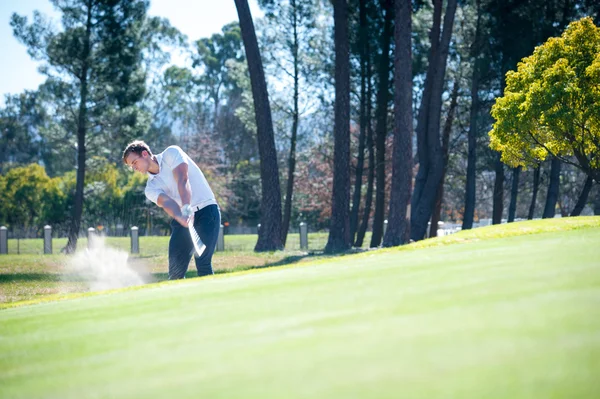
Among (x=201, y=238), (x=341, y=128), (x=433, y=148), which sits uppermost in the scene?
(x=341, y=128)

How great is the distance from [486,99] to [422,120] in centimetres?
792

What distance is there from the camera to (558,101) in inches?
747

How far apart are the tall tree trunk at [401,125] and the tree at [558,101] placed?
260 centimetres

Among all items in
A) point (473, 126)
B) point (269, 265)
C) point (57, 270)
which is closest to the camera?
point (57, 270)

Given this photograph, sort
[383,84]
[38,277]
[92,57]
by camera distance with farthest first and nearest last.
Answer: [92,57]
[383,84]
[38,277]

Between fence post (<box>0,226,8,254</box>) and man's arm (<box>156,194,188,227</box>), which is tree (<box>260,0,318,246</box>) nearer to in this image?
fence post (<box>0,226,8,254</box>)

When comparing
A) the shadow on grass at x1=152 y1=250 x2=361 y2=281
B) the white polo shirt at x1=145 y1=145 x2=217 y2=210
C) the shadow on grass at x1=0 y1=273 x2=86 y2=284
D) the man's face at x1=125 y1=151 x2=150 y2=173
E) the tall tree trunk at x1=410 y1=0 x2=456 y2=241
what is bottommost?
the shadow on grass at x1=0 y1=273 x2=86 y2=284

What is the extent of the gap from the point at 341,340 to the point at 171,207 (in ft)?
17.0

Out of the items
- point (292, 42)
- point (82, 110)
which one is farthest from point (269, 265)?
point (292, 42)

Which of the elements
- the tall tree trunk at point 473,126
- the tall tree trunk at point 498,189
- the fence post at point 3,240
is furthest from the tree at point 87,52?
the tall tree trunk at point 498,189

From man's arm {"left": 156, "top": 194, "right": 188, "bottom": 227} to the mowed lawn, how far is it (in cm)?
255

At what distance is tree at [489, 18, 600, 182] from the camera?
18.8m

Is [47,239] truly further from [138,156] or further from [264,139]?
[138,156]

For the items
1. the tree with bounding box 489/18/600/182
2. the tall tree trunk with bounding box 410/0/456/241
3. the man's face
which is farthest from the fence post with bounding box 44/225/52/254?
the man's face
